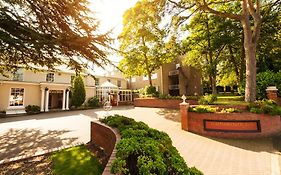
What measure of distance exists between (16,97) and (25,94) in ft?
3.20

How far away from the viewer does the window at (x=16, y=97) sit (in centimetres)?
2069

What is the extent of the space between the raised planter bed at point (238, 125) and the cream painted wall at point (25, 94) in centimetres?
2115

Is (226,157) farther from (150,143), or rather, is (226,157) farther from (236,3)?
(236,3)

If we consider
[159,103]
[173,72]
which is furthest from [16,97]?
[173,72]

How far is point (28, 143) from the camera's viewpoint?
823cm

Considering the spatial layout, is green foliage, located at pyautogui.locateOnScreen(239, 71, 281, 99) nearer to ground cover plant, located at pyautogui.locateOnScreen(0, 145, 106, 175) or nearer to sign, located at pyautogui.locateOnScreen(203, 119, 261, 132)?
sign, located at pyautogui.locateOnScreen(203, 119, 261, 132)

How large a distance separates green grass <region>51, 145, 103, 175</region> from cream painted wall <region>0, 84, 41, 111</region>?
59.1 ft

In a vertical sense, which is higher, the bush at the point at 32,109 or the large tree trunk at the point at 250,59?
the large tree trunk at the point at 250,59

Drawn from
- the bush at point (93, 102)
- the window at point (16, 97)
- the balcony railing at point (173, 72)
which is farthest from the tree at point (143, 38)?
the window at point (16, 97)

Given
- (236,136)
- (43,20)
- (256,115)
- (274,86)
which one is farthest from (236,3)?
(43,20)

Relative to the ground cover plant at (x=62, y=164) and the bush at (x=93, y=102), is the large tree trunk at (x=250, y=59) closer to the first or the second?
the ground cover plant at (x=62, y=164)

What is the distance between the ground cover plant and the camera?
5101 millimetres

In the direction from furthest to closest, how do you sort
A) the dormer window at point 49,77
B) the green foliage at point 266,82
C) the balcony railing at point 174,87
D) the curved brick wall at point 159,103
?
the balcony railing at point 174,87 < the dormer window at point 49,77 < the curved brick wall at point 159,103 < the green foliage at point 266,82

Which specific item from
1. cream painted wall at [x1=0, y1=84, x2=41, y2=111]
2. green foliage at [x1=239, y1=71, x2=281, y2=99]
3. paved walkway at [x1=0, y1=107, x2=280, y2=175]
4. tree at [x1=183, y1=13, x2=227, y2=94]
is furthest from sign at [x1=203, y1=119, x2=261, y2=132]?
cream painted wall at [x1=0, y1=84, x2=41, y2=111]
